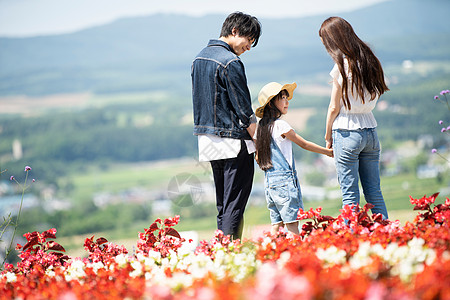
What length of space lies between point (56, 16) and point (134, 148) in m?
82.4

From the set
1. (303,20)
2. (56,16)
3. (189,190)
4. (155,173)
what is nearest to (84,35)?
(56,16)

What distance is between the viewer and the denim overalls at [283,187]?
9.84 feet

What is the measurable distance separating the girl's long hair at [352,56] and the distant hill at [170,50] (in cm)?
11108

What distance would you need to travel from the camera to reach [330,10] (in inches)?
6407

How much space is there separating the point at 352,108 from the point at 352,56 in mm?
307

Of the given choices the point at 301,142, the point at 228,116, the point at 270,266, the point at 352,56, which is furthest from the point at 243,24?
the point at 270,266

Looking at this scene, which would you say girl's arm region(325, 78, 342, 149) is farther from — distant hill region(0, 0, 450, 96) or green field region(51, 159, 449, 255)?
distant hill region(0, 0, 450, 96)

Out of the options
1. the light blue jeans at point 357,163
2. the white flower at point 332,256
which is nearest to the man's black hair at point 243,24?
the light blue jeans at point 357,163

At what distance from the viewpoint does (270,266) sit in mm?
1767

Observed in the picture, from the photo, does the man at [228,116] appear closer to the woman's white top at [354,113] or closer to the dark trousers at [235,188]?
the dark trousers at [235,188]

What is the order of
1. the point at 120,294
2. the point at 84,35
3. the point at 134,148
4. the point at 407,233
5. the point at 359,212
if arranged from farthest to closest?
1. the point at 84,35
2. the point at 134,148
3. the point at 359,212
4. the point at 407,233
5. the point at 120,294

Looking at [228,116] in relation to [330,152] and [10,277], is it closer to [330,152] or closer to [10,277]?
[330,152]

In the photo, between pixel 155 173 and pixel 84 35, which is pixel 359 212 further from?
pixel 84 35

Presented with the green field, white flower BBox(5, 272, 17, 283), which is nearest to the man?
white flower BBox(5, 272, 17, 283)
